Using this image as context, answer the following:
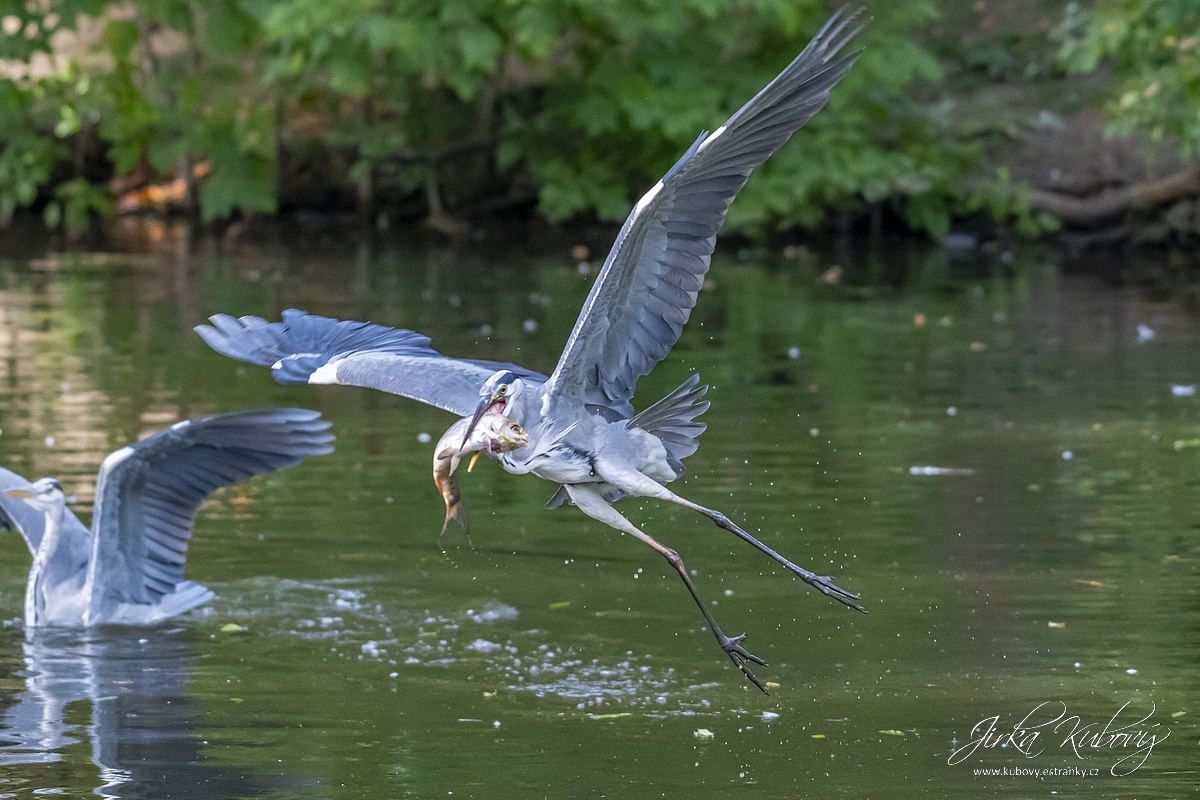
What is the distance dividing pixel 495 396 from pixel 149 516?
2073 mm

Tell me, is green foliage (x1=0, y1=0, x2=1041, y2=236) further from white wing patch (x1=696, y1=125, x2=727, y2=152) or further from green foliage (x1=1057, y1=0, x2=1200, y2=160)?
white wing patch (x1=696, y1=125, x2=727, y2=152)

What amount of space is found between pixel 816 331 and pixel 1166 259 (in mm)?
6375

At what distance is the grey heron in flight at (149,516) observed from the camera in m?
7.34

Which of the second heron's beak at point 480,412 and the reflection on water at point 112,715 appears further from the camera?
the second heron's beak at point 480,412

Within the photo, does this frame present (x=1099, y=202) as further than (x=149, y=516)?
Yes

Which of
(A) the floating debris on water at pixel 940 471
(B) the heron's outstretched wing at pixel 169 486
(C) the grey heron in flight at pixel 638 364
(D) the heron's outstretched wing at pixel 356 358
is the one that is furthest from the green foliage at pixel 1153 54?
(C) the grey heron in flight at pixel 638 364

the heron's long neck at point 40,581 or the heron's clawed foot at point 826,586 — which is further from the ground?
the heron's clawed foot at point 826,586

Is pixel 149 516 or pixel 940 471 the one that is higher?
pixel 149 516

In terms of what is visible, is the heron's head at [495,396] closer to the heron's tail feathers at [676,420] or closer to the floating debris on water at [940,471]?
the heron's tail feathers at [676,420]

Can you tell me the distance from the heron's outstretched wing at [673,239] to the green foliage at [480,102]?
12806 millimetres

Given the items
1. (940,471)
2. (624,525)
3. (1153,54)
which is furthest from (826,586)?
(1153,54)

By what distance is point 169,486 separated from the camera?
7.47 meters

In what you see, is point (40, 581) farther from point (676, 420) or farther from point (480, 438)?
point (676, 420)

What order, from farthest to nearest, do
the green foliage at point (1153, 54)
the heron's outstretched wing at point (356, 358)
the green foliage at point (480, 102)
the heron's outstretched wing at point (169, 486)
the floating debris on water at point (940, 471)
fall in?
the green foliage at point (480, 102)
the green foliage at point (1153, 54)
the floating debris on water at point (940, 471)
the heron's outstretched wing at point (169, 486)
the heron's outstretched wing at point (356, 358)
